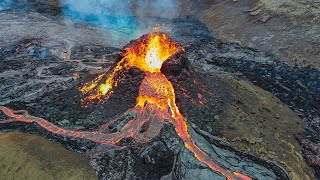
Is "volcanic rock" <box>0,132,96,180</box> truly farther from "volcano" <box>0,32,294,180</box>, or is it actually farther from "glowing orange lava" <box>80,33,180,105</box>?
"glowing orange lava" <box>80,33,180,105</box>

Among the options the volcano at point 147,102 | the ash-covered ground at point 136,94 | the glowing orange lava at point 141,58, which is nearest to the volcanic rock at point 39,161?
the ash-covered ground at point 136,94

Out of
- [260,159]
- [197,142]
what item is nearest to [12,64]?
[197,142]

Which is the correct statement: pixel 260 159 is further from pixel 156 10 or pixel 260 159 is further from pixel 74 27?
pixel 156 10

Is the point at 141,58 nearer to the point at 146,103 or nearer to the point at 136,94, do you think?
the point at 136,94

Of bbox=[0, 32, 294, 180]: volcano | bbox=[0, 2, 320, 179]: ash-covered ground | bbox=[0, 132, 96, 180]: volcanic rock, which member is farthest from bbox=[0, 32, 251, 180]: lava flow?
bbox=[0, 132, 96, 180]: volcanic rock

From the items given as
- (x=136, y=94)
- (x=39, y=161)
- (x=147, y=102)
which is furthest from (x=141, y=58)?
(x=39, y=161)
